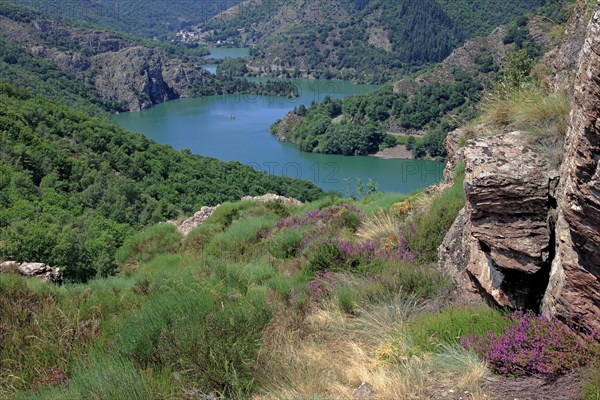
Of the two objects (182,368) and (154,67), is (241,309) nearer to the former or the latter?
(182,368)

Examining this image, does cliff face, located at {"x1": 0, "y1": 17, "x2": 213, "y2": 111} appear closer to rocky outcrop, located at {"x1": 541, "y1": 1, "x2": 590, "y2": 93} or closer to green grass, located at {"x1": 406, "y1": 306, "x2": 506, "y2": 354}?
rocky outcrop, located at {"x1": 541, "y1": 1, "x2": 590, "y2": 93}

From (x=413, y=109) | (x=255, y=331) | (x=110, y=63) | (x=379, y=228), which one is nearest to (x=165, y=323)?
(x=255, y=331)

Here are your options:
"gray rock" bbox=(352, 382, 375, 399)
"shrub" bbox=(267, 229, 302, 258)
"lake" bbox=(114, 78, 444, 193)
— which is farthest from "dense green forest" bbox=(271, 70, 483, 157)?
"gray rock" bbox=(352, 382, 375, 399)

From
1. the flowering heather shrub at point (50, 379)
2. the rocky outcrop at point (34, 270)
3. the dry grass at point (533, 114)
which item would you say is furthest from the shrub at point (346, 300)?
the rocky outcrop at point (34, 270)

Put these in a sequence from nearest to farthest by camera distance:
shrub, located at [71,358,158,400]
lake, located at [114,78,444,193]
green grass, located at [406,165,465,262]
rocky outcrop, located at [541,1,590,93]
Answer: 1. shrub, located at [71,358,158,400]
2. green grass, located at [406,165,465,262]
3. rocky outcrop, located at [541,1,590,93]
4. lake, located at [114,78,444,193]

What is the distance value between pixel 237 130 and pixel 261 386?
75229 mm

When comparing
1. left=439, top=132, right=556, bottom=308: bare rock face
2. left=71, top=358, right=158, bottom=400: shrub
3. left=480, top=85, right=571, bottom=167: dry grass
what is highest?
left=480, top=85, right=571, bottom=167: dry grass

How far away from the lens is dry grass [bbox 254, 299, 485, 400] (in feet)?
8.93

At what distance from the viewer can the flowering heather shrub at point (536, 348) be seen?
2.54m

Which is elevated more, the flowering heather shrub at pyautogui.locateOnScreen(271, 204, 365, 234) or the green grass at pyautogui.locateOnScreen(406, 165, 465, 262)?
the green grass at pyautogui.locateOnScreen(406, 165, 465, 262)

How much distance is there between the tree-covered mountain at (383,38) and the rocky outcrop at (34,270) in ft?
384

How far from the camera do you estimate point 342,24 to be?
150 metres

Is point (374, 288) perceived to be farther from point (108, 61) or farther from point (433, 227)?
point (108, 61)

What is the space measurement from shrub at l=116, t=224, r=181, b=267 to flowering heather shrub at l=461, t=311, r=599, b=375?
6995mm
